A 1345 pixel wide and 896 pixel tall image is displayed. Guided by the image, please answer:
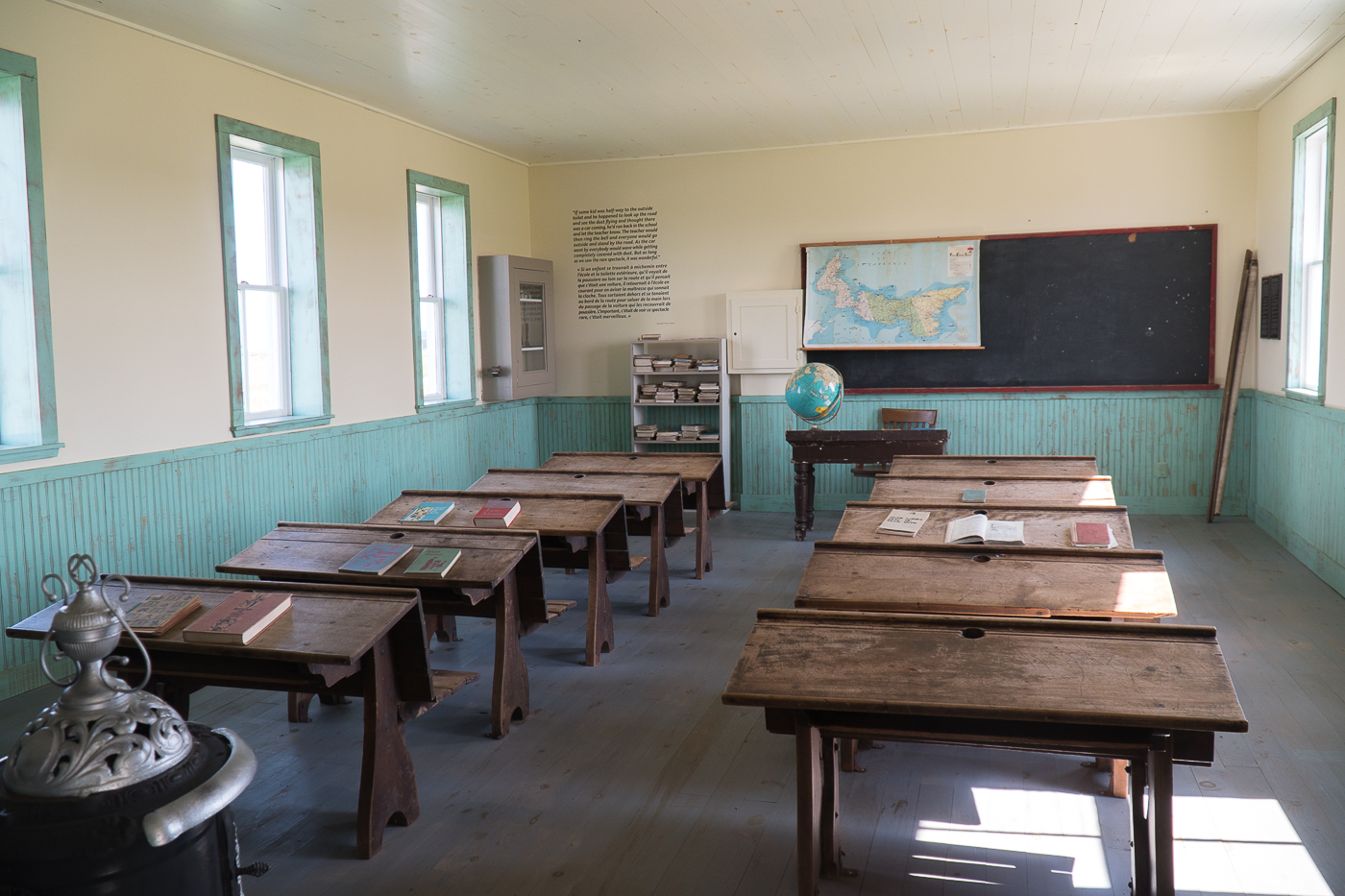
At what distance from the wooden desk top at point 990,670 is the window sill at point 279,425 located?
4274mm

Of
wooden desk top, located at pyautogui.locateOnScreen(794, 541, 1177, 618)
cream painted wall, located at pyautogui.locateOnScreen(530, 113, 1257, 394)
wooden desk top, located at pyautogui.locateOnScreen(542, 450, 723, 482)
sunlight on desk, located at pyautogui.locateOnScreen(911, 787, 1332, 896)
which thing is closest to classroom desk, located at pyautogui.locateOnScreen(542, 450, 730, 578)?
wooden desk top, located at pyautogui.locateOnScreen(542, 450, 723, 482)

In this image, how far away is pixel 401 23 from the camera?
17.3ft

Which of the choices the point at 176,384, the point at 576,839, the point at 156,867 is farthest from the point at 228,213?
the point at 156,867

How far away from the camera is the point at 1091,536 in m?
3.73

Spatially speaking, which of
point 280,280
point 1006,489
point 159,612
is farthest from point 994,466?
point 280,280

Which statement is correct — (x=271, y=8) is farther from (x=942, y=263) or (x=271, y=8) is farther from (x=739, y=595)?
(x=942, y=263)

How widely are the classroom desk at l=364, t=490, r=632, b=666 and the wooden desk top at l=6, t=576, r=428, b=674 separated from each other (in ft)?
3.79

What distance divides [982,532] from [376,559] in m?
2.37

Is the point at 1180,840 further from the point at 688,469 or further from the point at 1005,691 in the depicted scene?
the point at 688,469

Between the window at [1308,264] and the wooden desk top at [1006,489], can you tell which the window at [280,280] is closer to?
the wooden desk top at [1006,489]

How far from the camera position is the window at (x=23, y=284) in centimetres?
453

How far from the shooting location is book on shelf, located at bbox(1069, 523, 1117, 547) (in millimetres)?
3662

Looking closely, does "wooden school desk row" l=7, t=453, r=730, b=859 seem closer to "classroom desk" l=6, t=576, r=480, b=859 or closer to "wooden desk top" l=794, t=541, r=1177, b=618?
"classroom desk" l=6, t=576, r=480, b=859

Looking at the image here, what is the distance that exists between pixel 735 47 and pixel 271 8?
258 cm
